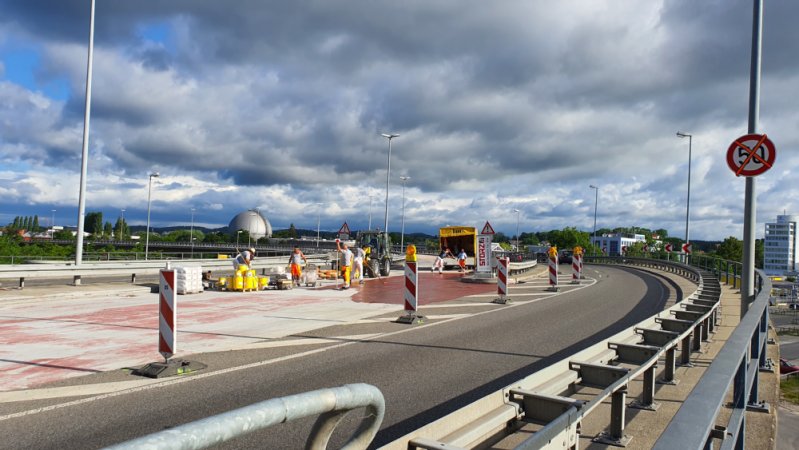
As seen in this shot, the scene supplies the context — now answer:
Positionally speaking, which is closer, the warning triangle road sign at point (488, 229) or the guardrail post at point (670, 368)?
the guardrail post at point (670, 368)

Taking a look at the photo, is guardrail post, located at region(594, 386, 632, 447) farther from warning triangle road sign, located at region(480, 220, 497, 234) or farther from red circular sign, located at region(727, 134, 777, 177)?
warning triangle road sign, located at region(480, 220, 497, 234)

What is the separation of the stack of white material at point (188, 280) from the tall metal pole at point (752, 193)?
14681 millimetres

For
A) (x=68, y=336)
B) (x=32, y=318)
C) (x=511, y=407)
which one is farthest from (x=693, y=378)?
(x=32, y=318)

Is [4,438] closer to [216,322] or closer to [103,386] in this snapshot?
[103,386]

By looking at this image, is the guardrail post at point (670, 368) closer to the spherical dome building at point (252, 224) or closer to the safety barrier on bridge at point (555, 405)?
the safety barrier on bridge at point (555, 405)

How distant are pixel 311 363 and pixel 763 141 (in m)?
8.33

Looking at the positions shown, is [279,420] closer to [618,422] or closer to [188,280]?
[618,422]

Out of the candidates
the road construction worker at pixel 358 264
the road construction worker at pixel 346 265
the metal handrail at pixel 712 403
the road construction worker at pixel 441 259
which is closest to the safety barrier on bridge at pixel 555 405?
the metal handrail at pixel 712 403

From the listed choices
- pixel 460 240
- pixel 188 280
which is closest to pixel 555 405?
pixel 188 280

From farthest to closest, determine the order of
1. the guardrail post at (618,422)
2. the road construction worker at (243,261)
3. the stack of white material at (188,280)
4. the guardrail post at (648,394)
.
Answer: the road construction worker at (243,261)
the stack of white material at (188,280)
the guardrail post at (648,394)
the guardrail post at (618,422)

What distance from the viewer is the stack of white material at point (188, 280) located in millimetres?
16731

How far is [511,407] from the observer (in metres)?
4.69

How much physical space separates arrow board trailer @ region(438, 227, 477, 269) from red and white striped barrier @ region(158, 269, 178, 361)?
28.8 metres

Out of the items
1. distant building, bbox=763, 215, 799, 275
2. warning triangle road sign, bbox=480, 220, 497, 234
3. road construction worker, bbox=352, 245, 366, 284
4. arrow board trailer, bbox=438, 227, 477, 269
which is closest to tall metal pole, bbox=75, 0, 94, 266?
road construction worker, bbox=352, 245, 366, 284
